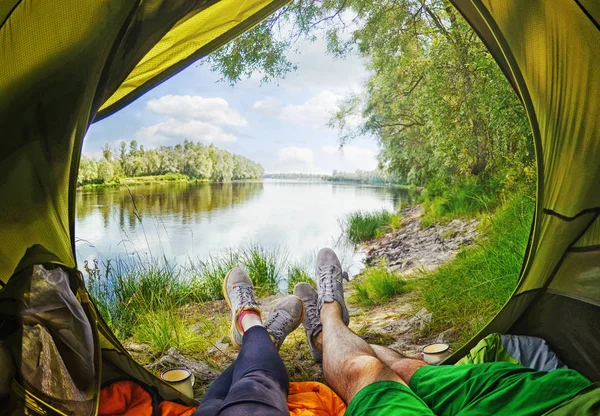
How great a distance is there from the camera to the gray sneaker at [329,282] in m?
1.71

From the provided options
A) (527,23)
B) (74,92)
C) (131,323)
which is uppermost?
(527,23)

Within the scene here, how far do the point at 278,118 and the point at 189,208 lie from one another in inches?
54.8

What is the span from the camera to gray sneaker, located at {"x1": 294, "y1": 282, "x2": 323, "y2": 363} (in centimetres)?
171

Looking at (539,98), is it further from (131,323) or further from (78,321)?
(131,323)

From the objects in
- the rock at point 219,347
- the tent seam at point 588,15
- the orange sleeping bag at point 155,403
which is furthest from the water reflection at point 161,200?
the tent seam at point 588,15

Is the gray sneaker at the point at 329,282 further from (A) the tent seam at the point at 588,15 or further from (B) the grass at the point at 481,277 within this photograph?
(A) the tent seam at the point at 588,15

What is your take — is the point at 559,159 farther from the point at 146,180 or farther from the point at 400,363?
the point at 146,180

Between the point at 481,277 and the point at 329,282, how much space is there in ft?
4.45

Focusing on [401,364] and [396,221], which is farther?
[396,221]

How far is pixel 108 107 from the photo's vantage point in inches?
55.9

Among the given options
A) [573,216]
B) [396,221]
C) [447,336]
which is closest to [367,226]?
[396,221]

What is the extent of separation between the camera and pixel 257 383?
1035 mm

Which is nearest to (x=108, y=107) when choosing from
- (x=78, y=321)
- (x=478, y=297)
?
(x=78, y=321)

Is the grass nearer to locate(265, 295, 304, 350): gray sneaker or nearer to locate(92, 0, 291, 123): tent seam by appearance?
locate(265, 295, 304, 350): gray sneaker
